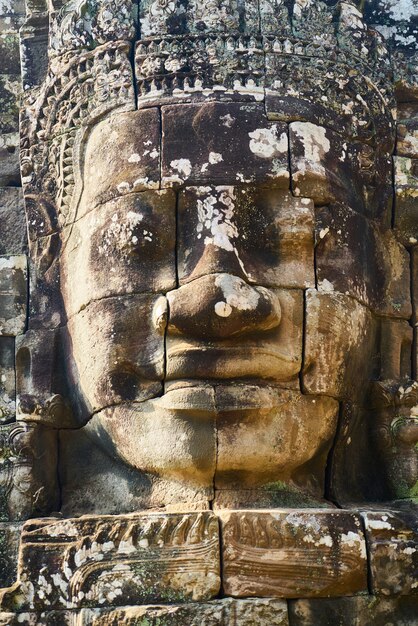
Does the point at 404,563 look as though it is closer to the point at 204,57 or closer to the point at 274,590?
the point at 274,590

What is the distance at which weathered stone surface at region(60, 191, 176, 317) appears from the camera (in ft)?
27.0

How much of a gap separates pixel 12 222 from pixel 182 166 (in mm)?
1489

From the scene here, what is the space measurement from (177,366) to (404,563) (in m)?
1.68

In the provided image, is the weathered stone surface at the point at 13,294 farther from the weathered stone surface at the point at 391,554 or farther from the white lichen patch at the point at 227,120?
the weathered stone surface at the point at 391,554

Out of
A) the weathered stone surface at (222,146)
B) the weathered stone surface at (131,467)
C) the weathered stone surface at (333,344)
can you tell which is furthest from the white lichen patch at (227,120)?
the weathered stone surface at (131,467)

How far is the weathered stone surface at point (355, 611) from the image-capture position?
7.57 metres

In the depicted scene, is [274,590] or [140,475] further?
[140,475]

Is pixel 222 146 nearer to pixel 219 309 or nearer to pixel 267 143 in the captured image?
pixel 267 143

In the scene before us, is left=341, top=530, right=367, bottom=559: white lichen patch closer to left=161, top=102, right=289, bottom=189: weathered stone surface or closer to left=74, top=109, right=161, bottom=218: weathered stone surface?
left=161, top=102, right=289, bottom=189: weathered stone surface

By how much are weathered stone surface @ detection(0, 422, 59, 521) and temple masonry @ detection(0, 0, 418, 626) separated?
0.01 meters

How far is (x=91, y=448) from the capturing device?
8.63 metres

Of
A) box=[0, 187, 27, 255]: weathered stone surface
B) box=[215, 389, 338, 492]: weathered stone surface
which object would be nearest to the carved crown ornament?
box=[0, 187, 27, 255]: weathered stone surface

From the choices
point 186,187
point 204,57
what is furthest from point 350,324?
point 204,57

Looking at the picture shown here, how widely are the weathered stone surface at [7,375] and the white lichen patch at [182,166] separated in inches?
61.8
